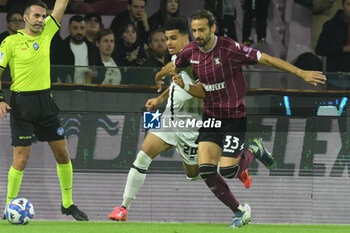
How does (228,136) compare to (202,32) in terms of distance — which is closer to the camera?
(202,32)

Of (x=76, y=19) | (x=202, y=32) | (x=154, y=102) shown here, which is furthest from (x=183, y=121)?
(x=76, y=19)

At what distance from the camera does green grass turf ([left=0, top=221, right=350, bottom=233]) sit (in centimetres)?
704

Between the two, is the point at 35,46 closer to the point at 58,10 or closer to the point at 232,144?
the point at 58,10

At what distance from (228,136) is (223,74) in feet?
1.77

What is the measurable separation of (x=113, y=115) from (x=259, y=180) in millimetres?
1562

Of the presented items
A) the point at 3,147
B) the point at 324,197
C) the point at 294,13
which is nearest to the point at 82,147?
the point at 3,147

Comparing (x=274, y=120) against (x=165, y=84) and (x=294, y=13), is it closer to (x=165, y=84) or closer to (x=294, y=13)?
(x=165, y=84)

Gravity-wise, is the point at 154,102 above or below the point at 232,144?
above

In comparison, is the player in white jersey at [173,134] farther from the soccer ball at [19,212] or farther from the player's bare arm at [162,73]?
the soccer ball at [19,212]

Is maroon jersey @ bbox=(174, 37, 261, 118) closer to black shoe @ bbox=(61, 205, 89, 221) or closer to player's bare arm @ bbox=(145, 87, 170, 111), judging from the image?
player's bare arm @ bbox=(145, 87, 170, 111)

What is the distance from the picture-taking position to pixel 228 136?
7617 millimetres

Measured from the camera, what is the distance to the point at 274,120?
857cm

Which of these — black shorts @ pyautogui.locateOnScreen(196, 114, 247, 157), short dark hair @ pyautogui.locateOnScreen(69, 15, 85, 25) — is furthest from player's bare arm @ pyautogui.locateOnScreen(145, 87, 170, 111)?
short dark hair @ pyautogui.locateOnScreen(69, 15, 85, 25)

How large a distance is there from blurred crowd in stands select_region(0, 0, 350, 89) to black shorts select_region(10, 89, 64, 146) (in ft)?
6.36
